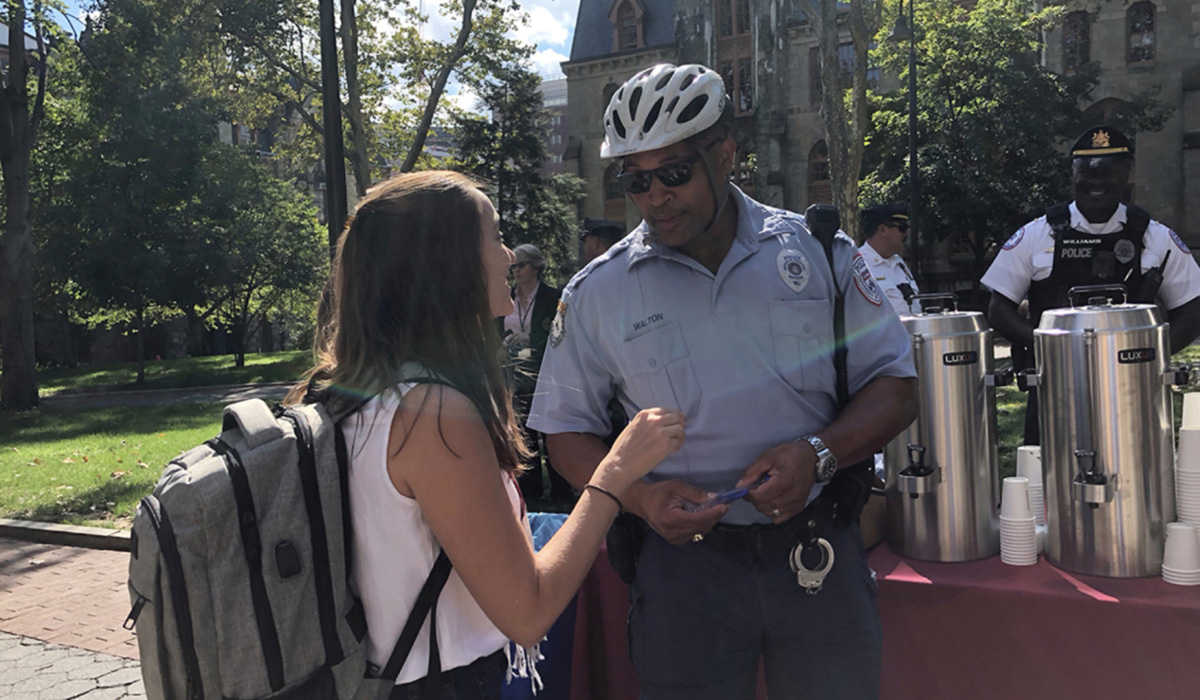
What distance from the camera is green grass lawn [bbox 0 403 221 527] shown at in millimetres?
9117

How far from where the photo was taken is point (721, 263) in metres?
2.33

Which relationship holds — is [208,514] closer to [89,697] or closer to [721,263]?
[721,263]

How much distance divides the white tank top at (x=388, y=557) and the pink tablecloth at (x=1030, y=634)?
141 cm

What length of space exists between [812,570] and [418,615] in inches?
37.2

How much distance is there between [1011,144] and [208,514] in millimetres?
28232

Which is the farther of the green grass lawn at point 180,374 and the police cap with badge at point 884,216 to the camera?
the green grass lawn at point 180,374

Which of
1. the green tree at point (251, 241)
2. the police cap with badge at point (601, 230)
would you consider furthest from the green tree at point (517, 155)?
the police cap with badge at point (601, 230)

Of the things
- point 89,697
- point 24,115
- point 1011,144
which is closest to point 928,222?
point 1011,144

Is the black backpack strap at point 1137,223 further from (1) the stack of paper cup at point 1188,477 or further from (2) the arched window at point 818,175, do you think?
(2) the arched window at point 818,175

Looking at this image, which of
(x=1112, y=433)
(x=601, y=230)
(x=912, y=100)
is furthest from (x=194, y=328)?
(x=1112, y=433)

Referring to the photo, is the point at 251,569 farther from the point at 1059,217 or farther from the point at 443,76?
the point at 443,76

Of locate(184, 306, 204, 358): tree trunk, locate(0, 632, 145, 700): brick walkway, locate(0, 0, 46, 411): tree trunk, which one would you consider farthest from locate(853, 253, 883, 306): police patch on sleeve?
locate(184, 306, 204, 358): tree trunk

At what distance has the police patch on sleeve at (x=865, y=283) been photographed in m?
2.31

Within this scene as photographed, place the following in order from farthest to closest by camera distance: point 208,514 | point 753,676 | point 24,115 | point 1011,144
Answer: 1. point 1011,144
2. point 24,115
3. point 753,676
4. point 208,514
